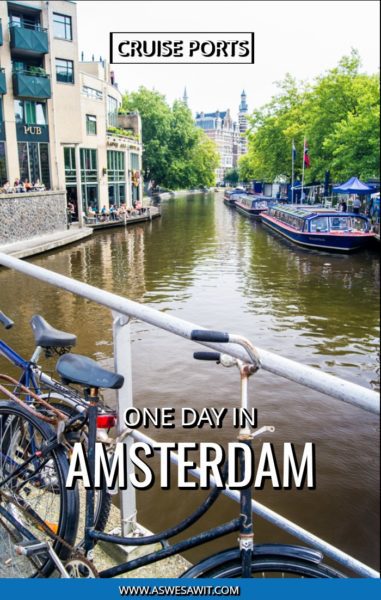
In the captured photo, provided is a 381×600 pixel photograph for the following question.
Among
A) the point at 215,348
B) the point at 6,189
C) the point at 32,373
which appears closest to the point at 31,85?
the point at 6,189

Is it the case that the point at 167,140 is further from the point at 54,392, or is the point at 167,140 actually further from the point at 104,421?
the point at 104,421

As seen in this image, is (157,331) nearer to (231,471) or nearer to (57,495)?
(57,495)

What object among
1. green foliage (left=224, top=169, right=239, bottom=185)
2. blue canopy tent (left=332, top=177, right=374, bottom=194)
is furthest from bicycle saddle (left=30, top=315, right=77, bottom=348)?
green foliage (left=224, top=169, right=239, bottom=185)

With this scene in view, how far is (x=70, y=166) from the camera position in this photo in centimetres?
2750

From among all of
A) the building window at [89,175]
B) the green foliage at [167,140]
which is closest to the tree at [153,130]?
the green foliage at [167,140]

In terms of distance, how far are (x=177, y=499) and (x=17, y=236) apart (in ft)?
55.7

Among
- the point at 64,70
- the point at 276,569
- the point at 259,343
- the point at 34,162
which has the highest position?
the point at 64,70

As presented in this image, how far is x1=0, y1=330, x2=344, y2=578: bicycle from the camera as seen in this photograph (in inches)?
49.4

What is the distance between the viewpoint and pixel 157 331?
9672 millimetres

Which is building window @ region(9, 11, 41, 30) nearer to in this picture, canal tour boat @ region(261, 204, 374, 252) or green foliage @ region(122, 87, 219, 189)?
canal tour boat @ region(261, 204, 374, 252)

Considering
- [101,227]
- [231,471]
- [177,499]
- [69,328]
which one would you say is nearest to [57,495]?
[231,471]

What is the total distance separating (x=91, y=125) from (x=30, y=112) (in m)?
7.00

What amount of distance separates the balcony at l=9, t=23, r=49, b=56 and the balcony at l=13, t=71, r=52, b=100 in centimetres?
84

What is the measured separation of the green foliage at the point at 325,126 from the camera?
2.48 m
